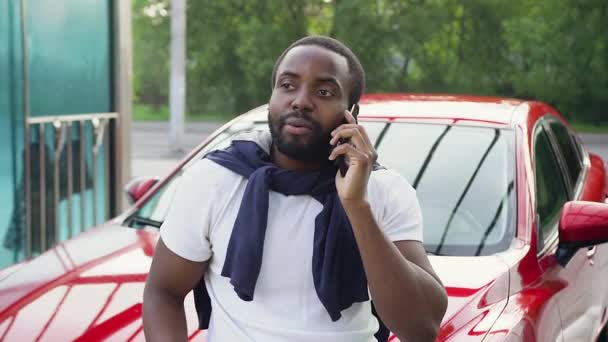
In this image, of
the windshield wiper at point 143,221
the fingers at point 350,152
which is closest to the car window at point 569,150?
the windshield wiper at point 143,221

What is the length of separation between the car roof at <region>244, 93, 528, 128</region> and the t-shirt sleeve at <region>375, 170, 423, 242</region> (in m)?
1.72

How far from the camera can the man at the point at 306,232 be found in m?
1.69

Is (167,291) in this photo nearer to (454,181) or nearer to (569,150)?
(454,181)

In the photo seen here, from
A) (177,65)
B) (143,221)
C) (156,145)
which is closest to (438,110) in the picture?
(143,221)

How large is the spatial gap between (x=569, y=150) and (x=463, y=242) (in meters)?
1.61

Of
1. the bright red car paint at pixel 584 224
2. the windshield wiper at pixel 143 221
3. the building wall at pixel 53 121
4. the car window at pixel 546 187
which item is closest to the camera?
the bright red car paint at pixel 584 224

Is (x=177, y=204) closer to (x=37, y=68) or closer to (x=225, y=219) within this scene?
(x=225, y=219)

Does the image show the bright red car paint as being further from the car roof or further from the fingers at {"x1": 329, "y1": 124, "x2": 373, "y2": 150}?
the fingers at {"x1": 329, "y1": 124, "x2": 373, "y2": 150}

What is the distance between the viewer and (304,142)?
1.75 meters

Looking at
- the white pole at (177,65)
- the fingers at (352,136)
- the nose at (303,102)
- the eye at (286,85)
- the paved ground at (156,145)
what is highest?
the eye at (286,85)

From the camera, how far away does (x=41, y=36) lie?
545 centimetres

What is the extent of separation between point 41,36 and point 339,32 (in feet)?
74.7

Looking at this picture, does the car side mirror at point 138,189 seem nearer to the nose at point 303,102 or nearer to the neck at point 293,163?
the neck at point 293,163

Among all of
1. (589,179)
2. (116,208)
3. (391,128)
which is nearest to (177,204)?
(391,128)
